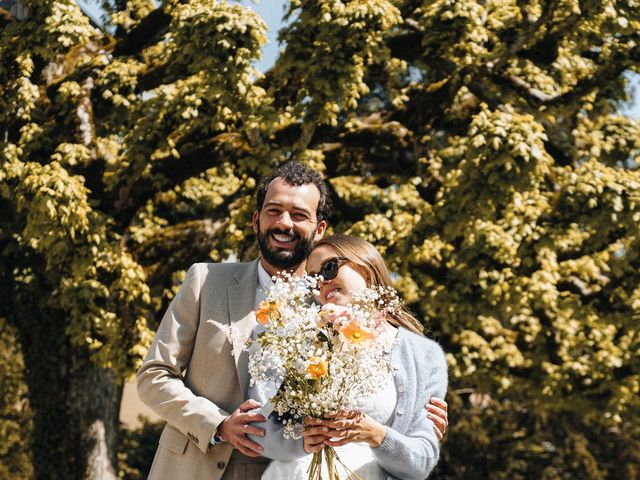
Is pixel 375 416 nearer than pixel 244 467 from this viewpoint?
Yes

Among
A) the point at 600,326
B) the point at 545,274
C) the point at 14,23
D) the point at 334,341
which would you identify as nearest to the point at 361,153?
the point at 545,274

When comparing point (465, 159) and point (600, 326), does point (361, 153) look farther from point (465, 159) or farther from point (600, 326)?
point (600, 326)

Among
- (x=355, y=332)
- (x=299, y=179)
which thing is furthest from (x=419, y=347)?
(x=299, y=179)

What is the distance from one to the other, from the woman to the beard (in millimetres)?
157

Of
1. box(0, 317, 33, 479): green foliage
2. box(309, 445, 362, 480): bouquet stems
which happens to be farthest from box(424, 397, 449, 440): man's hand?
box(0, 317, 33, 479): green foliage

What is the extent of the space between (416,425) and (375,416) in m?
0.17

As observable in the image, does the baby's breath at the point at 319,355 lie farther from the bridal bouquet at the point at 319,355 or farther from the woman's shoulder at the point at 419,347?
the woman's shoulder at the point at 419,347

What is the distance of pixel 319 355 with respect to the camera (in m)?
3.12

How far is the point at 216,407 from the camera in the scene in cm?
363

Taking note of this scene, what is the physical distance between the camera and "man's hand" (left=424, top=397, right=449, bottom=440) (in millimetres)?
3469

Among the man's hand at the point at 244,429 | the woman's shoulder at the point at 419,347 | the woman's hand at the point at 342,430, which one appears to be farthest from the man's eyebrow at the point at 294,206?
the woman's hand at the point at 342,430

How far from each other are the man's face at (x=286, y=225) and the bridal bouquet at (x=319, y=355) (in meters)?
0.65

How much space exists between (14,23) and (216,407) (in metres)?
7.43

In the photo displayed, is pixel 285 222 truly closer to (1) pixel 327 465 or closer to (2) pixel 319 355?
(2) pixel 319 355
